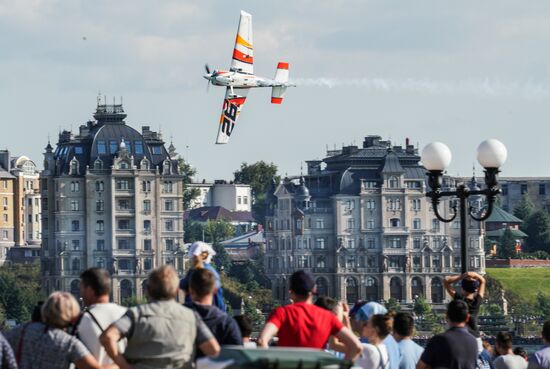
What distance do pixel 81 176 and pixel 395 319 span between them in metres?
130

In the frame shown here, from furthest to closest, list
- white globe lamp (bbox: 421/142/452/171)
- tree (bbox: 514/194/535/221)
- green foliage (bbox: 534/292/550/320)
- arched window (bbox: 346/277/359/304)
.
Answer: tree (bbox: 514/194/535/221) → arched window (bbox: 346/277/359/304) → green foliage (bbox: 534/292/550/320) → white globe lamp (bbox: 421/142/452/171)

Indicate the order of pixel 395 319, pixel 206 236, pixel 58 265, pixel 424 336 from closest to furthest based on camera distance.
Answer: pixel 395 319, pixel 424 336, pixel 58 265, pixel 206 236

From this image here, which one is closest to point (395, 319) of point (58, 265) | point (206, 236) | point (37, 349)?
point (37, 349)

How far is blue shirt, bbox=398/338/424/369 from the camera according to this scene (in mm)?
20234

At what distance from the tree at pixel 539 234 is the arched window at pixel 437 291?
21299 mm

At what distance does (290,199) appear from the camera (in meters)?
157

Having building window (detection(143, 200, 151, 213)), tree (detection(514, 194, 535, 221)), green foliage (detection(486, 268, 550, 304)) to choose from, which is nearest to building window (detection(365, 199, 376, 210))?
green foliage (detection(486, 268, 550, 304))

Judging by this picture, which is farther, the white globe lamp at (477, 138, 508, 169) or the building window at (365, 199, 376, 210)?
the building window at (365, 199, 376, 210)

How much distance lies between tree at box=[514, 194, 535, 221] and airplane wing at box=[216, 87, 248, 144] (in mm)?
91626

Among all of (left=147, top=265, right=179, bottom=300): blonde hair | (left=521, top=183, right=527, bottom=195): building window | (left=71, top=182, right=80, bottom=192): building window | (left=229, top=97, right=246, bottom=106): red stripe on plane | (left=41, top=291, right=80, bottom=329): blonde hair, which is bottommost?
(left=41, top=291, right=80, bottom=329): blonde hair

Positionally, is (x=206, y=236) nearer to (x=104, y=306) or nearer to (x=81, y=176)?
(x=81, y=176)

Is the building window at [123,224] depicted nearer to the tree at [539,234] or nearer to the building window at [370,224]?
Answer: the building window at [370,224]

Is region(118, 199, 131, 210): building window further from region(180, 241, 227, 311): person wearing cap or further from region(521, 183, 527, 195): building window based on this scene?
region(180, 241, 227, 311): person wearing cap

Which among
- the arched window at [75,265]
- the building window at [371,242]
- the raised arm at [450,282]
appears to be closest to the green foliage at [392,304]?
the building window at [371,242]
